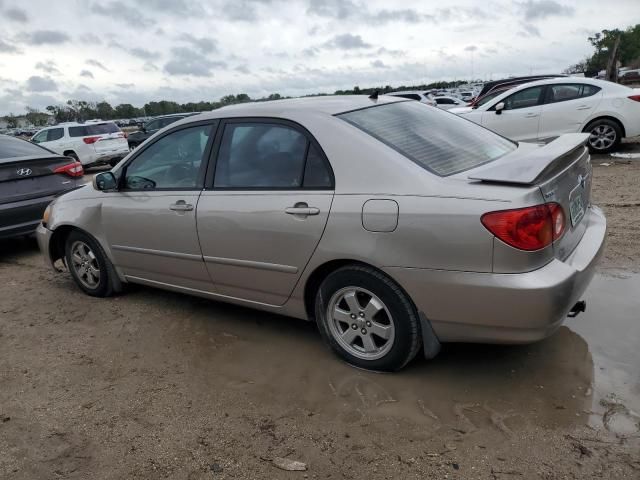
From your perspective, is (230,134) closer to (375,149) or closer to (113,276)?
(375,149)

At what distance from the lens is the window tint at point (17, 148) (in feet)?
21.2

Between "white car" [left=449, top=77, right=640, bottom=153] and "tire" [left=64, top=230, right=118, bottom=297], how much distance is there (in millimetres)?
7967

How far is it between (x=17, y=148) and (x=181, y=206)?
4.17 m

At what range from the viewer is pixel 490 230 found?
2.55 meters

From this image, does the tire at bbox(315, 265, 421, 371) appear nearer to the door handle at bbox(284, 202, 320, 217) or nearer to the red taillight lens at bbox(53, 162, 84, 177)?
the door handle at bbox(284, 202, 320, 217)

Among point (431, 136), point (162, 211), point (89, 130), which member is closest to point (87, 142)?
point (89, 130)

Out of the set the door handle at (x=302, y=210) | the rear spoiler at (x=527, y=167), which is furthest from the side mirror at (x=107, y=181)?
the rear spoiler at (x=527, y=167)

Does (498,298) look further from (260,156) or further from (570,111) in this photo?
(570,111)

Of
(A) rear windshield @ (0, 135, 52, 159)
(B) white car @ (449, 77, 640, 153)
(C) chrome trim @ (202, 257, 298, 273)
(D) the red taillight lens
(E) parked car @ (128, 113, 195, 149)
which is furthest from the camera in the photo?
(E) parked car @ (128, 113, 195, 149)

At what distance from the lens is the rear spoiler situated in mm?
2625

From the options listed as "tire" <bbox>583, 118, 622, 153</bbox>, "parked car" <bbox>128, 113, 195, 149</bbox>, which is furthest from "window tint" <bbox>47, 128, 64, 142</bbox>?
"tire" <bbox>583, 118, 622, 153</bbox>

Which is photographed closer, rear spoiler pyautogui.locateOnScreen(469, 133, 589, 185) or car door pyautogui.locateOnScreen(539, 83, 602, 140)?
rear spoiler pyautogui.locateOnScreen(469, 133, 589, 185)

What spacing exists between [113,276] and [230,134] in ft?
6.00

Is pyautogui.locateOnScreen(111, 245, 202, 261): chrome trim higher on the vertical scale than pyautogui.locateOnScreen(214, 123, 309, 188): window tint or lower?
lower
